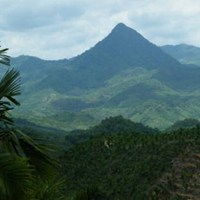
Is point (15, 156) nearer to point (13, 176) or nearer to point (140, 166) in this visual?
point (13, 176)

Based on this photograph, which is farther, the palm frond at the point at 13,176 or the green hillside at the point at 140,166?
the green hillside at the point at 140,166

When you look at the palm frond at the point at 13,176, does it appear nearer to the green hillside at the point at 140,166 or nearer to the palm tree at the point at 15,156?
the palm tree at the point at 15,156

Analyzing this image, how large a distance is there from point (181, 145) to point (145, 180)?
1000 centimetres

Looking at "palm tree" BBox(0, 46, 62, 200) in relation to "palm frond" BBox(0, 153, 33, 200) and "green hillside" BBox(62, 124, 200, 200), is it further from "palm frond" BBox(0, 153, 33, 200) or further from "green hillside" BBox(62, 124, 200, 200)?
"green hillside" BBox(62, 124, 200, 200)

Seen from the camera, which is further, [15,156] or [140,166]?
[140,166]

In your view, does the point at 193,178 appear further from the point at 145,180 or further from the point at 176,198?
the point at 145,180

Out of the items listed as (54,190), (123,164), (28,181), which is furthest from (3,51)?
(123,164)

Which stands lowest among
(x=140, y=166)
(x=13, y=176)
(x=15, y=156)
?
(x=140, y=166)

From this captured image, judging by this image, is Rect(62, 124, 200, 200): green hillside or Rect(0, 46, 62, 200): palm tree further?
Rect(62, 124, 200, 200): green hillside

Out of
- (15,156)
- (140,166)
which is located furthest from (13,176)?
(140,166)

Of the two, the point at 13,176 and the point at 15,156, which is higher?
the point at 15,156

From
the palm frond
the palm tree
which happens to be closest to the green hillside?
the palm tree

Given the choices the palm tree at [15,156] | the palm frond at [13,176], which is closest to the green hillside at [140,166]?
the palm tree at [15,156]

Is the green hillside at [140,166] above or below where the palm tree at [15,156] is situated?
below
